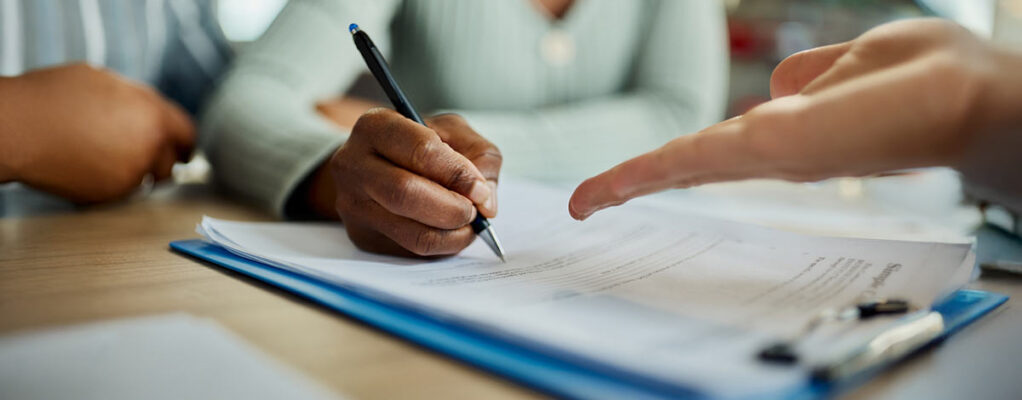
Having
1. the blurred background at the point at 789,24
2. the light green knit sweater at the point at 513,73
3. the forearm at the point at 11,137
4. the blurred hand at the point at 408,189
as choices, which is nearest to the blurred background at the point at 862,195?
the blurred background at the point at 789,24

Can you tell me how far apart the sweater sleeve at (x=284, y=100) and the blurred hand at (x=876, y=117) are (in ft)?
1.24

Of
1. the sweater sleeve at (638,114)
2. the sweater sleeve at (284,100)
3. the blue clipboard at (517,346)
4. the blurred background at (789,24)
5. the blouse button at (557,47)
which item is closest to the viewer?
the blue clipboard at (517,346)

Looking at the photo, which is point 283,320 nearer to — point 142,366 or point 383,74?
point 142,366

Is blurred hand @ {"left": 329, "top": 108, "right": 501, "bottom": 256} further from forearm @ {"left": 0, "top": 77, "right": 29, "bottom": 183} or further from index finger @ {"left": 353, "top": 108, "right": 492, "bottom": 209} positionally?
forearm @ {"left": 0, "top": 77, "right": 29, "bottom": 183}

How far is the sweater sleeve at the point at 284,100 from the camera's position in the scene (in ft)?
1.98

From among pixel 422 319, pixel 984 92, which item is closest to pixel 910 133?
pixel 984 92

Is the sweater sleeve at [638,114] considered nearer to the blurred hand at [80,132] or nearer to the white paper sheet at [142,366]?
the blurred hand at [80,132]

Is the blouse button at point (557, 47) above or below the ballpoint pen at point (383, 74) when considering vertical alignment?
above

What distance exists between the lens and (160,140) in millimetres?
650

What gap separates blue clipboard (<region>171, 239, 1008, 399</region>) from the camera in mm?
207

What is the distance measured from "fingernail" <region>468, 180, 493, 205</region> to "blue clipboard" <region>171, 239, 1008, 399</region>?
0.11 m

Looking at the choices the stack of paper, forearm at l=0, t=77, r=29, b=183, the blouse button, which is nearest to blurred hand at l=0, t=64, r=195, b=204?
forearm at l=0, t=77, r=29, b=183

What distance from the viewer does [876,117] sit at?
26 centimetres

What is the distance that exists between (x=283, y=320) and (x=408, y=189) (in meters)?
0.12
